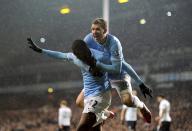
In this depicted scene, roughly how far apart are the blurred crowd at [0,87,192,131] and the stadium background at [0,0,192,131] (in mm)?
29

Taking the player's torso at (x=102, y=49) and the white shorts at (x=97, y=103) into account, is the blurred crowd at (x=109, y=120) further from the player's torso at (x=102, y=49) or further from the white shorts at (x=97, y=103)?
the player's torso at (x=102, y=49)

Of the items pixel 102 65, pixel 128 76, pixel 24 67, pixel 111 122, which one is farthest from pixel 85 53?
pixel 24 67

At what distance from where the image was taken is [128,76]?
5.26 metres

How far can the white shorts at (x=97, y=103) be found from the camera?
4.78m

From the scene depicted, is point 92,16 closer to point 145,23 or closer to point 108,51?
point 145,23

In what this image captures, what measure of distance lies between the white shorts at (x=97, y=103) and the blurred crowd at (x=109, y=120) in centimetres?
832

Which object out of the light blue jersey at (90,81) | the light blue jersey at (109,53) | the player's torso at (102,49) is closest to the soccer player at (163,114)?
the light blue jersey at (109,53)

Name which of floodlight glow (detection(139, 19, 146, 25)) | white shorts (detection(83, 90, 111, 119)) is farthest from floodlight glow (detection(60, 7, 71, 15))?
white shorts (detection(83, 90, 111, 119))

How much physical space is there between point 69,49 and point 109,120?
2.62 m

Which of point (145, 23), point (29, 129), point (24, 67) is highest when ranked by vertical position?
point (145, 23)

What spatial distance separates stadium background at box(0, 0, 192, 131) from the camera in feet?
46.6

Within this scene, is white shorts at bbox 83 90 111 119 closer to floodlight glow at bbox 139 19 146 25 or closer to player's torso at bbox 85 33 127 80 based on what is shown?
player's torso at bbox 85 33 127 80

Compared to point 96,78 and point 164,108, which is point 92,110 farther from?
point 164,108

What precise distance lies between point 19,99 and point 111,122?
5420 millimetres
